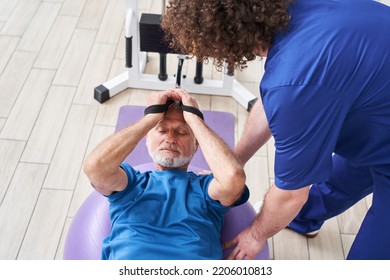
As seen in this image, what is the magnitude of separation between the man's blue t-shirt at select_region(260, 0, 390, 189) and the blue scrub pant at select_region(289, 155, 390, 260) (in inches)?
12.6

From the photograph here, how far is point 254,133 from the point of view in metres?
1.87

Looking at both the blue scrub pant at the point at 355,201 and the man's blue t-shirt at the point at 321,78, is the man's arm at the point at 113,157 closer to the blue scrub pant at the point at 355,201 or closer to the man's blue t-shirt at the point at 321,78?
the man's blue t-shirt at the point at 321,78

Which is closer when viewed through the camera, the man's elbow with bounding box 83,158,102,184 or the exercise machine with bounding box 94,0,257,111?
the man's elbow with bounding box 83,158,102,184

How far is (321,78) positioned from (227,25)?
0.26 meters

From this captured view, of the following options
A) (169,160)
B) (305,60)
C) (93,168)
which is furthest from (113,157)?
(305,60)

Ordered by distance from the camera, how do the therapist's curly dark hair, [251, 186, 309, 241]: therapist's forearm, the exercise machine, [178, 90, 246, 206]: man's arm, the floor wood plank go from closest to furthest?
1. the therapist's curly dark hair
2. [251, 186, 309, 241]: therapist's forearm
3. [178, 90, 246, 206]: man's arm
4. the floor wood plank
5. the exercise machine

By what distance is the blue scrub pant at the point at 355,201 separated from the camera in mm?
1491

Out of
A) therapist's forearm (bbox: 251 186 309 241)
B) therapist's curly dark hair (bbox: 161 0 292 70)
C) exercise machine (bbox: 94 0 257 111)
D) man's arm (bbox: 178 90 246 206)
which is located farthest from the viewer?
exercise machine (bbox: 94 0 257 111)

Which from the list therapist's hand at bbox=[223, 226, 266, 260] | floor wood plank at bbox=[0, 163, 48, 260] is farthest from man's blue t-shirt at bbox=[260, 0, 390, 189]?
floor wood plank at bbox=[0, 163, 48, 260]

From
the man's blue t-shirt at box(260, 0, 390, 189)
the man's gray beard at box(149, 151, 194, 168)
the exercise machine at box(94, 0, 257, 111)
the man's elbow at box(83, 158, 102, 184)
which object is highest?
the man's blue t-shirt at box(260, 0, 390, 189)

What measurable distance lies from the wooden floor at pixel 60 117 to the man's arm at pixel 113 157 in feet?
2.11

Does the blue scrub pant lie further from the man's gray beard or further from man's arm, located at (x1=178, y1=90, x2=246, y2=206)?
the man's gray beard

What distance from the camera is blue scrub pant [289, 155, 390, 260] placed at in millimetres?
1491
